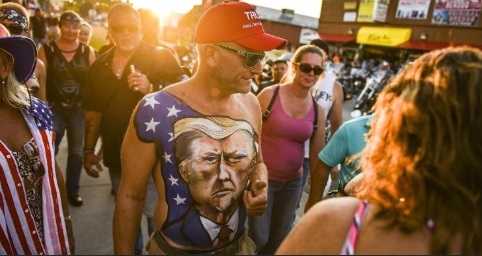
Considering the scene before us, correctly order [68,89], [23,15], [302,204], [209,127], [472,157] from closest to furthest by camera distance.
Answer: [472,157] < [209,127] < [23,15] < [68,89] < [302,204]

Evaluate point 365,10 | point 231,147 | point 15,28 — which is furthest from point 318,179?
point 365,10

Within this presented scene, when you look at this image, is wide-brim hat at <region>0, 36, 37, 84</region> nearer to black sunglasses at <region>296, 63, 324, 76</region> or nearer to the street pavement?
the street pavement

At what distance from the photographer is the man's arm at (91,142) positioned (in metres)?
3.26

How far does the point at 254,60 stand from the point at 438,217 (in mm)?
1280

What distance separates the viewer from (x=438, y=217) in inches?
39.7

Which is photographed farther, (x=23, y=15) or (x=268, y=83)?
(x=268, y=83)

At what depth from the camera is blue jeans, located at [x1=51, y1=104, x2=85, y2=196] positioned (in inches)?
170

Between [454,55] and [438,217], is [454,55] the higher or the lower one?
the higher one

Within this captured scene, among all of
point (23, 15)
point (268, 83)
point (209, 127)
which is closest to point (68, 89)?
point (23, 15)

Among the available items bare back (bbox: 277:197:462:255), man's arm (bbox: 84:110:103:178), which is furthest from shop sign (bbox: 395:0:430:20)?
bare back (bbox: 277:197:462:255)

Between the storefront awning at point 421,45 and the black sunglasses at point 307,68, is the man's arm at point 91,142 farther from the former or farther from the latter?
the storefront awning at point 421,45

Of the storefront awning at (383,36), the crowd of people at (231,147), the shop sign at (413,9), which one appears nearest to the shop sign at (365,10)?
the storefront awning at (383,36)

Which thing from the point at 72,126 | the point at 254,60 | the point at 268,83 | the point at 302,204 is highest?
the point at 254,60

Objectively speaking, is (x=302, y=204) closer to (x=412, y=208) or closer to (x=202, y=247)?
(x=202, y=247)
